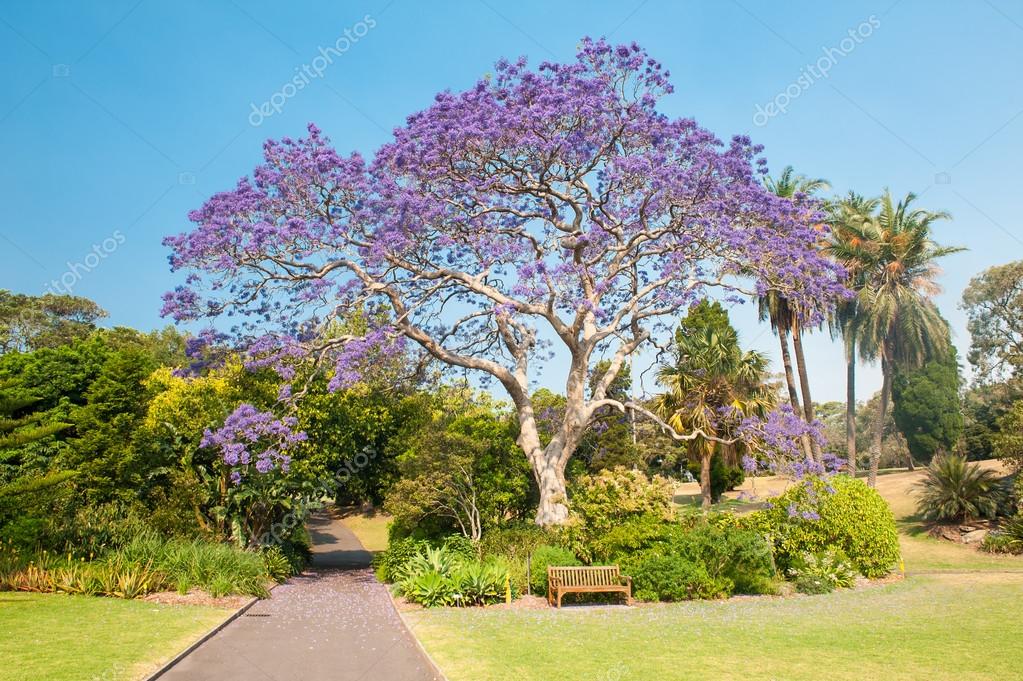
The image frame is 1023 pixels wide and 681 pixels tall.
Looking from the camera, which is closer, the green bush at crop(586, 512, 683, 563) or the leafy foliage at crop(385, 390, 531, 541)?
the green bush at crop(586, 512, 683, 563)

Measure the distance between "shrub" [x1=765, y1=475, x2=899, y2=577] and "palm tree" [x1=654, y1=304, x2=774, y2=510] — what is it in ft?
36.9

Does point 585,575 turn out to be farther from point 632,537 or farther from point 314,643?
point 314,643

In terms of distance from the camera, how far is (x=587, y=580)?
594 inches

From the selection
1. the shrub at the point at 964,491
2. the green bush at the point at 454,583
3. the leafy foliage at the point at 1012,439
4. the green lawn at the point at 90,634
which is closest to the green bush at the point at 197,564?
the green lawn at the point at 90,634

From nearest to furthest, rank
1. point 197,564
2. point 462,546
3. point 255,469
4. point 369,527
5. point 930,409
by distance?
1. point 197,564
2. point 462,546
3. point 255,469
4. point 369,527
5. point 930,409

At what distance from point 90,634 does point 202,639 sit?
5.12 feet

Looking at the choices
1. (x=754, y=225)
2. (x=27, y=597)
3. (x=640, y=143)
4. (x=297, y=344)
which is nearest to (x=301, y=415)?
(x=297, y=344)

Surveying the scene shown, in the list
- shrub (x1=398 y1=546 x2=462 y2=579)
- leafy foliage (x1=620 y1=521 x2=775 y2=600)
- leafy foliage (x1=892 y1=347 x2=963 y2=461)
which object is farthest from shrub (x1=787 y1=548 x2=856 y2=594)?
leafy foliage (x1=892 y1=347 x2=963 y2=461)

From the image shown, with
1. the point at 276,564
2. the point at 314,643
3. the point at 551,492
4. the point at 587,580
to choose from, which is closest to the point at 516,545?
the point at 551,492

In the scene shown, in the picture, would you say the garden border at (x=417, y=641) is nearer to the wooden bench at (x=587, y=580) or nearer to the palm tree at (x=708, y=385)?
the wooden bench at (x=587, y=580)

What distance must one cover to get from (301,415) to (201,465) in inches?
119

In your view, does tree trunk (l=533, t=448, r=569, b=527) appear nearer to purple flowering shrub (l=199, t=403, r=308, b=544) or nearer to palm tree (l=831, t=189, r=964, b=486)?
purple flowering shrub (l=199, t=403, r=308, b=544)

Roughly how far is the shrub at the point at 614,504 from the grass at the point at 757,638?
237cm

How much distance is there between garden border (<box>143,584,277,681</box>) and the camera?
912cm
